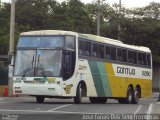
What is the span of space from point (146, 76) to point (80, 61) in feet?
29.9

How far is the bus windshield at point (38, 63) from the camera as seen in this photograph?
87.1ft

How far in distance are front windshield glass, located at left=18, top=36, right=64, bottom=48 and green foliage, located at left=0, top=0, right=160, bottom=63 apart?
3238cm

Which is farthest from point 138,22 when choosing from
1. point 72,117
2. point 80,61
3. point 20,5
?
point 72,117

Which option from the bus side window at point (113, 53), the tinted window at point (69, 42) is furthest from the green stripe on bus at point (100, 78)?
the tinted window at point (69, 42)

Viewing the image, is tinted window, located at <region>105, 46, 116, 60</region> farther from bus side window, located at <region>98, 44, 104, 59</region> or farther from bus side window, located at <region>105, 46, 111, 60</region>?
bus side window, located at <region>98, 44, 104, 59</region>

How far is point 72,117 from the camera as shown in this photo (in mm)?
19125

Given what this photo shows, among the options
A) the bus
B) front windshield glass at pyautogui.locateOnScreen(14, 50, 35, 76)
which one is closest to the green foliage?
the bus

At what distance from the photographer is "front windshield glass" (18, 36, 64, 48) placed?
88.4 feet

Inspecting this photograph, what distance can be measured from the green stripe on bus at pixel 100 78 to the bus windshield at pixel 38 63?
2.71 meters

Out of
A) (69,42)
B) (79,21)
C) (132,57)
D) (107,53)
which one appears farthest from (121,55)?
(79,21)

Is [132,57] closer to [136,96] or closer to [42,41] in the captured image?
[136,96]

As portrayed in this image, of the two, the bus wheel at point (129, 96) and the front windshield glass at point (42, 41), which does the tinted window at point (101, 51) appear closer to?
the front windshield glass at point (42, 41)

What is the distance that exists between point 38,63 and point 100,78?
447 cm

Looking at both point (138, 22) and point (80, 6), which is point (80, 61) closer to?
point (138, 22)
